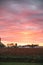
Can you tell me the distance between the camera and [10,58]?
62.6 feet

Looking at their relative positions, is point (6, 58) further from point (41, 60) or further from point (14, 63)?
point (41, 60)

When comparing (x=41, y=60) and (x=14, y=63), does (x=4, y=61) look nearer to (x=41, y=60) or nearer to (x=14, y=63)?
(x=14, y=63)

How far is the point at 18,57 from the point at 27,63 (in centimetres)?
68

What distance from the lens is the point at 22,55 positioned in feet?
63.6

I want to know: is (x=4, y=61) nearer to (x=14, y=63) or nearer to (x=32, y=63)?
(x=14, y=63)

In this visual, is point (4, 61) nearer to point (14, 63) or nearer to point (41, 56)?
point (14, 63)

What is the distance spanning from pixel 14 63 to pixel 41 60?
177cm

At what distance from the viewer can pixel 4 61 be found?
63.6 ft

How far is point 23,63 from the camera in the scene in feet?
62.4

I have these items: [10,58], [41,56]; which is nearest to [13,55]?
[10,58]

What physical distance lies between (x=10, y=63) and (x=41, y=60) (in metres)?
2.04

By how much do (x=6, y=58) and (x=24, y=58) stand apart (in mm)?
1164

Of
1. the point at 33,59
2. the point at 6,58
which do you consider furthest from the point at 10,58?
the point at 33,59

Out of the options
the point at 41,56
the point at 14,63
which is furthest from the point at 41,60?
the point at 14,63
